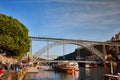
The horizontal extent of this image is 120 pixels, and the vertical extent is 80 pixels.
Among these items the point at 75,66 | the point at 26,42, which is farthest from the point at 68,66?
the point at 26,42

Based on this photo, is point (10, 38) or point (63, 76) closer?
point (10, 38)

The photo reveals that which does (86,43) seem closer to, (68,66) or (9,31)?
(68,66)

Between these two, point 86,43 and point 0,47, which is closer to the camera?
point 0,47

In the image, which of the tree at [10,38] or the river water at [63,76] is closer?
the tree at [10,38]

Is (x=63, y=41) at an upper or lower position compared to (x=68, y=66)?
upper

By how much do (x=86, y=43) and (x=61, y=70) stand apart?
35350mm

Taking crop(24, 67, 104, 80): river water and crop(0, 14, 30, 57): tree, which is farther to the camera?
crop(24, 67, 104, 80): river water

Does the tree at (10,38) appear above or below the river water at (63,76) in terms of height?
above

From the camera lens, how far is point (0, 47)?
155 ft

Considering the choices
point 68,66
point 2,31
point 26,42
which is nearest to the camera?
point 2,31

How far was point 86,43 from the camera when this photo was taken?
141625 millimetres

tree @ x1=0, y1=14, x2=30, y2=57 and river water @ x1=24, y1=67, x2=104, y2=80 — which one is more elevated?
tree @ x1=0, y1=14, x2=30, y2=57

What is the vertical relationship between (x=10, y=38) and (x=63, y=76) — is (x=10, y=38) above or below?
above

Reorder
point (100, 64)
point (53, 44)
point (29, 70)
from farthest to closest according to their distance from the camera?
point (100, 64), point (53, 44), point (29, 70)
